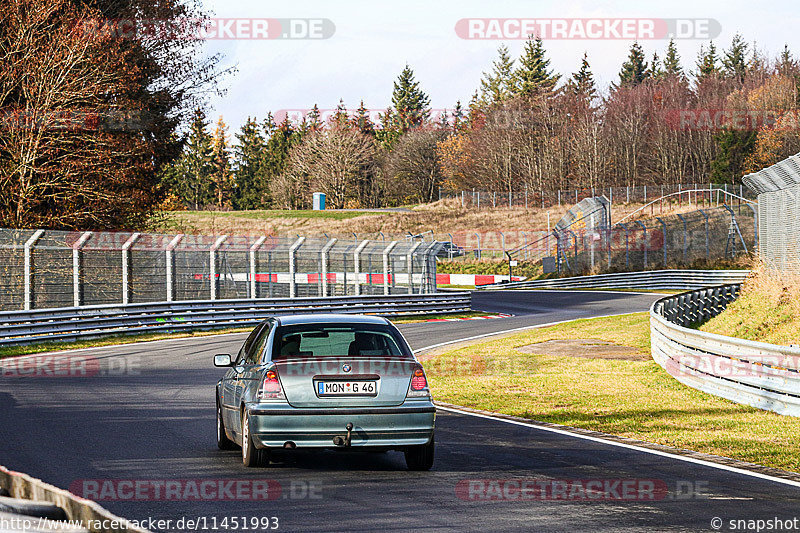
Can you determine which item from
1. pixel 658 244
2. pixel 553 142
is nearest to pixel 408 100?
pixel 553 142

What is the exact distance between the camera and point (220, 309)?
29375 millimetres

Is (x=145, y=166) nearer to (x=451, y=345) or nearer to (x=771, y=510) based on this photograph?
(x=451, y=345)

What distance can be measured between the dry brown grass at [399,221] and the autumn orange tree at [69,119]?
49252mm

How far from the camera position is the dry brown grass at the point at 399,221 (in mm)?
83250

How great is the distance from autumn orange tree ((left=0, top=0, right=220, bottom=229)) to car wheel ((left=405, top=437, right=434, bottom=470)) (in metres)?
22.5

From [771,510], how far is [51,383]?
12.8 metres

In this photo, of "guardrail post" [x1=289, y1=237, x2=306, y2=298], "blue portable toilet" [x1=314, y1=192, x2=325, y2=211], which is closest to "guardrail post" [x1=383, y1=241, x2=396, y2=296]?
"guardrail post" [x1=289, y1=237, x2=306, y2=298]

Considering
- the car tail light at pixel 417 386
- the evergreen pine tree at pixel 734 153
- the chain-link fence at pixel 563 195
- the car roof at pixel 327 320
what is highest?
the evergreen pine tree at pixel 734 153

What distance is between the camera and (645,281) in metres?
50.6

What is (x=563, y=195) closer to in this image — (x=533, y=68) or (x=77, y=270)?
(x=533, y=68)

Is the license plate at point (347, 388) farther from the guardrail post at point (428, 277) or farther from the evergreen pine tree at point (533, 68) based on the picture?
the evergreen pine tree at point (533, 68)

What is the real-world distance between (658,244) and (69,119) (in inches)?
1554

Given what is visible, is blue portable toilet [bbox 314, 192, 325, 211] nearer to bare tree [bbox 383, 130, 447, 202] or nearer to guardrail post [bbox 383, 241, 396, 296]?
bare tree [bbox 383, 130, 447, 202]

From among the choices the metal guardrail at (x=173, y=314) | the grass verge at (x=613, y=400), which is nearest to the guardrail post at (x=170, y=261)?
the metal guardrail at (x=173, y=314)
